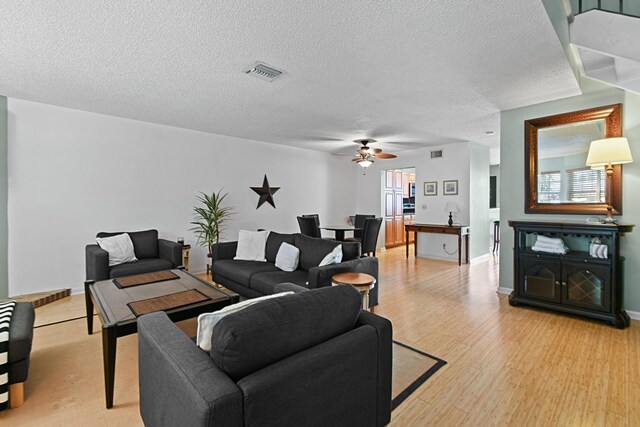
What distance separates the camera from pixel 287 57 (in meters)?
2.62

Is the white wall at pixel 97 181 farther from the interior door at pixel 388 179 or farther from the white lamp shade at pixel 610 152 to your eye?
the white lamp shade at pixel 610 152

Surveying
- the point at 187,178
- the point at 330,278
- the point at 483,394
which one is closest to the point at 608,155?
the point at 483,394

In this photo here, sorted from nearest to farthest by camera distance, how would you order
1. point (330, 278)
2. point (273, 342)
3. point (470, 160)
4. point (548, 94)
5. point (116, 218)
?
point (273, 342)
point (330, 278)
point (548, 94)
point (116, 218)
point (470, 160)

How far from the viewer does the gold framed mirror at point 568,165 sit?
3.33 metres

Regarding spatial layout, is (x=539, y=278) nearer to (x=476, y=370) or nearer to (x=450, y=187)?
(x=476, y=370)

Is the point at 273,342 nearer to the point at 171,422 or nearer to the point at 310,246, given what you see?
the point at 171,422

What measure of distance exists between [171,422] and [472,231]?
20.9ft

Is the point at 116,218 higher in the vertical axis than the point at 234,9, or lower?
lower

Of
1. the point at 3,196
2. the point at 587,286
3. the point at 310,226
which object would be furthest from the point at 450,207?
the point at 3,196

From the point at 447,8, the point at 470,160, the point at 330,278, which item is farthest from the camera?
the point at 470,160

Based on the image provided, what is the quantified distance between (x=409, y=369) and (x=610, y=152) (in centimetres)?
299

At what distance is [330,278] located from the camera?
Answer: 2914 mm

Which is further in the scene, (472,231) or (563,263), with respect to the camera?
(472,231)

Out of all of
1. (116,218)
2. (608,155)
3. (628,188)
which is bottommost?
(116,218)
